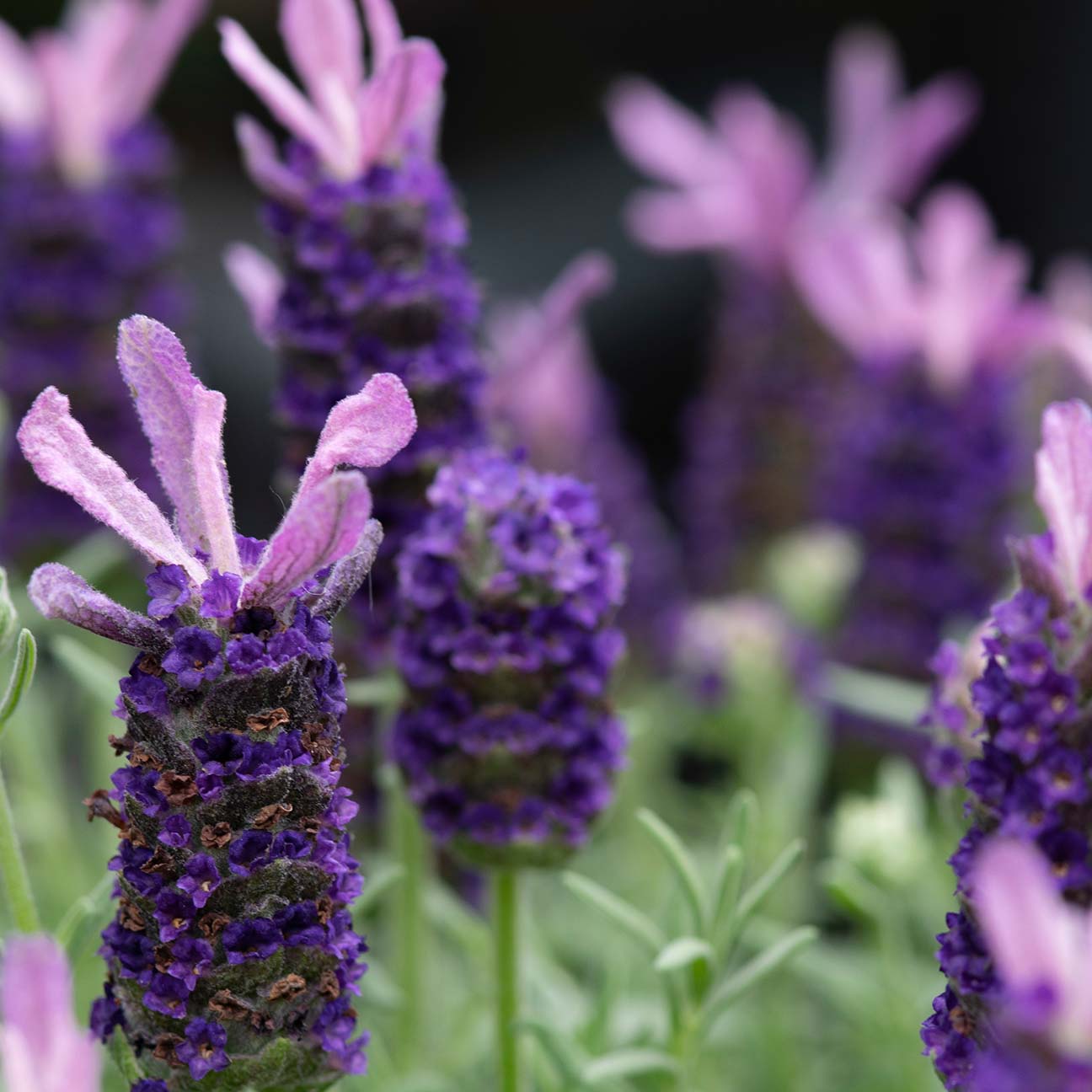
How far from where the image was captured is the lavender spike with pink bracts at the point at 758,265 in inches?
131

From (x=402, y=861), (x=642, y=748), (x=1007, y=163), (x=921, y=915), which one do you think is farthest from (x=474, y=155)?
(x=402, y=861)

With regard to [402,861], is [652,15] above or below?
above

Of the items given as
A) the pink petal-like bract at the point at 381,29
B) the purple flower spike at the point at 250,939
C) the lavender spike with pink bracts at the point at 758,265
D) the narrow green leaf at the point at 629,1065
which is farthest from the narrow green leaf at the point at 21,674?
the lavender spike with pink bracts at the point at 758,265

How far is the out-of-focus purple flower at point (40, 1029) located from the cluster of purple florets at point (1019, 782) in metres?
0.60

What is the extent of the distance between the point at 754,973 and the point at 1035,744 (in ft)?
1.80

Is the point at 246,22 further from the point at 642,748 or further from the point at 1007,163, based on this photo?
the point at 642,748

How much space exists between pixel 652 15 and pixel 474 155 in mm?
787

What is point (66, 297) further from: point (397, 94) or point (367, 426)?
point (367, 426)

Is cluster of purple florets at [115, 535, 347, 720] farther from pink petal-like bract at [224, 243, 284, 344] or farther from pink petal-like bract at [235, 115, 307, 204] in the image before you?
pink petal-like bract at [224, 243, 284, 344]

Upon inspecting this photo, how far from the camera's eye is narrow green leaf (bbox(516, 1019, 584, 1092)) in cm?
157

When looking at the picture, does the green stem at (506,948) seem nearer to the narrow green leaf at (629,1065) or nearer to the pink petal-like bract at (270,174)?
the narrow green leaf at (629,1065)

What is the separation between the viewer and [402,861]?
1892 mm

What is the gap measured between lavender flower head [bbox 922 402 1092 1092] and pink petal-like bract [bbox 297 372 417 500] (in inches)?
17.4

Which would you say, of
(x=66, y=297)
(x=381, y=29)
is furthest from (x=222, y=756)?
(x=66, y=297)
